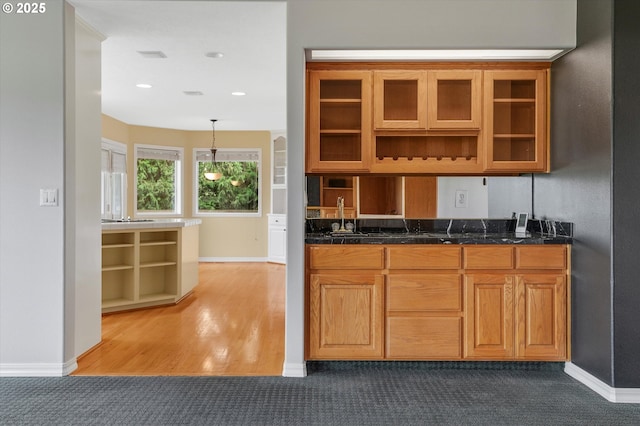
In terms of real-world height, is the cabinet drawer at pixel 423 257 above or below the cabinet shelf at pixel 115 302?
above

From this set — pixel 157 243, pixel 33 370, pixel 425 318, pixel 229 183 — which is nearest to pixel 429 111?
pixel 425 318

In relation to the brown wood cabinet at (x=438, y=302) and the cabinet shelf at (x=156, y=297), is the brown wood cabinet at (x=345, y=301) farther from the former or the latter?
the cabinet shelf at (x=156, y=297)

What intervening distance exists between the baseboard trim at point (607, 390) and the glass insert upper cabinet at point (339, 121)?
193cm

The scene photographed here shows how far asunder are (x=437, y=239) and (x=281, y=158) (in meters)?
6.07

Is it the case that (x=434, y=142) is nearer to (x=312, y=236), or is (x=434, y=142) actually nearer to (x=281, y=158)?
(x=312, y=236)

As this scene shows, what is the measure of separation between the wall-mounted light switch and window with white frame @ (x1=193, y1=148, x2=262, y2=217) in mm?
5934

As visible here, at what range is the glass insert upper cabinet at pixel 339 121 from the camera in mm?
3316

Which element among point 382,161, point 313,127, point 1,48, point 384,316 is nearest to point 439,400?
point 384,316

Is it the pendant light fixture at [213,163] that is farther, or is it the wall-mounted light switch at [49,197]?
the pendant light fixture at [213,163]

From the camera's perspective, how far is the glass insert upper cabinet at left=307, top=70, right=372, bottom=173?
3.32 m

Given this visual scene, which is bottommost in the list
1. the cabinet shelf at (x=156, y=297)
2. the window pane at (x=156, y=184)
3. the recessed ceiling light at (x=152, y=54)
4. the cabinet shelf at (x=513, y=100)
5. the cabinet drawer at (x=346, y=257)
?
the cabinet shelf at (x=156, y=297)

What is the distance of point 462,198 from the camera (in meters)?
3.61

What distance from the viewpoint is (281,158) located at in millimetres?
8883

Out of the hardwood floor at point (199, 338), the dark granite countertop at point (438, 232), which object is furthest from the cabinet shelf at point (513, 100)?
the hardwood floor at point (199, 338)
